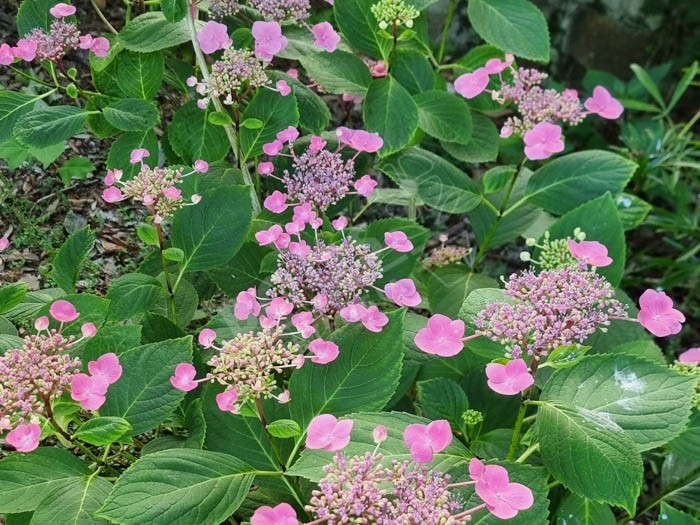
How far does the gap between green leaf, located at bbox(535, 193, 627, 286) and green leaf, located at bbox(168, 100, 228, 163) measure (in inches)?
26.9

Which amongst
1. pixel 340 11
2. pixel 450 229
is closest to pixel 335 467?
pixel 340 11

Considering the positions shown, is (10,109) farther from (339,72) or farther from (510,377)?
(510,377)

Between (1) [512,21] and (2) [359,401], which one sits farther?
(1) [512,21]

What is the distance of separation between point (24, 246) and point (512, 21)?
121 centimetres

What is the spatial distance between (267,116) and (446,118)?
1.41 feet

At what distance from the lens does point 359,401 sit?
962 millimetres

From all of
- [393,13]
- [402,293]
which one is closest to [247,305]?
[402,293]

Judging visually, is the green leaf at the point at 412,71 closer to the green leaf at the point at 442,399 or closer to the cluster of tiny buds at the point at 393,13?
the cluster of tiny buds at the point at 393,13

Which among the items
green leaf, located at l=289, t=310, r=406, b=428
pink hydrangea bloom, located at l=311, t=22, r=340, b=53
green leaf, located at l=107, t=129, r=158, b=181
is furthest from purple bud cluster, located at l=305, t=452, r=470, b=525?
pink hydrangea bloom, located at l=311, t=22, r=340, b=53

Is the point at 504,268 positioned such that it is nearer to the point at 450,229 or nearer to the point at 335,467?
the point at 450,229

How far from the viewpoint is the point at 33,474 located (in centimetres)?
91

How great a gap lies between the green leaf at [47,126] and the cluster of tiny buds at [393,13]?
1.97ft

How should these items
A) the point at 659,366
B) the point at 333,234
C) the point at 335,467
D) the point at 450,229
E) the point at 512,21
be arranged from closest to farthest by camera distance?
the point at 335,467 < the point at 659,366 < the point at 333,234 < the point at 512,21 < the point at 450,229

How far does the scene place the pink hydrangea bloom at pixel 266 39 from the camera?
4.22 ft
